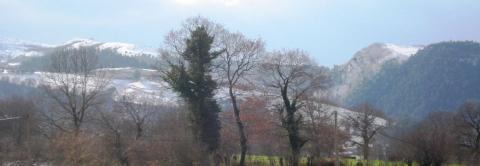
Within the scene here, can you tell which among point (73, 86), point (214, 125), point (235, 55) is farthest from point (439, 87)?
point (214, 125)

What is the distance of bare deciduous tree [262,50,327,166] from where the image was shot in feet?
123

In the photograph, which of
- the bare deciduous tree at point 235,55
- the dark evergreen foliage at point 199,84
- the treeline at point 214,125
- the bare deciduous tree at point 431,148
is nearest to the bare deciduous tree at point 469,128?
the treeline at point 214,125

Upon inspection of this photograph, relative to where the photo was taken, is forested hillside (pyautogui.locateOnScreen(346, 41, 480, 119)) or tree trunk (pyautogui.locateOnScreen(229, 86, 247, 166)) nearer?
tree trunk (pyautogui.locateOnScreen(229, 86, 247, 166))

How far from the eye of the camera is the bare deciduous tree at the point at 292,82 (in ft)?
Result: 123

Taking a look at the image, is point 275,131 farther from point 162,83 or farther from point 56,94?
point 56,94

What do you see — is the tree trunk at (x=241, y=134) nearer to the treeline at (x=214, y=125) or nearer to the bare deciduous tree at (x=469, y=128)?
the treeline at (x=214, y=125)

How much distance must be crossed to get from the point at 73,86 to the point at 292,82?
21.5 metres

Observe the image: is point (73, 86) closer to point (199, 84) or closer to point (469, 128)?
point (199, 84)

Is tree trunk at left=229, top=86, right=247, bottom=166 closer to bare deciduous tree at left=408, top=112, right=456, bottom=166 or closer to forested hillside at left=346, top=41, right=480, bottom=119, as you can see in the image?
bare deciduous tree at left=408, top=112, right=456, bottom=166

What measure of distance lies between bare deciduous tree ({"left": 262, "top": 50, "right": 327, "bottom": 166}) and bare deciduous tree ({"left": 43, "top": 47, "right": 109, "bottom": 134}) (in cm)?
1633

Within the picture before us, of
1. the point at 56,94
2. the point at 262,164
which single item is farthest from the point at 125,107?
the point at 262,164

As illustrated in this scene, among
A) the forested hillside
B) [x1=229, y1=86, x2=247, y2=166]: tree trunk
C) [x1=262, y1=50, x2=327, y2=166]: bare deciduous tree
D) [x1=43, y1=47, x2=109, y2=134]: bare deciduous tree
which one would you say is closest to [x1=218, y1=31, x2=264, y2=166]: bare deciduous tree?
[x1=229, y1=86, x2=247, y2=166]: tree trunk

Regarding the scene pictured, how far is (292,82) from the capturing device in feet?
129

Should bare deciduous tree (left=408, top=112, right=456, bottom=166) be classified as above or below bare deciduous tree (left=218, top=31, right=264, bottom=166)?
below
